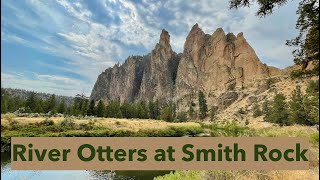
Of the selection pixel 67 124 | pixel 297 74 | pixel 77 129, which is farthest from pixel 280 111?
pixel 297 74

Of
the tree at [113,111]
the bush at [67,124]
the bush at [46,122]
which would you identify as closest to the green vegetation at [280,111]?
the bush at [67,124]

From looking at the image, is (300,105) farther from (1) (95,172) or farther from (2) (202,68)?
(2) (202,68)

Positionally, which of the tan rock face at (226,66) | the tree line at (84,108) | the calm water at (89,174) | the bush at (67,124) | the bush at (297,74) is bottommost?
the calm water at (89,174)

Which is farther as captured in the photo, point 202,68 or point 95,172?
point 202,68

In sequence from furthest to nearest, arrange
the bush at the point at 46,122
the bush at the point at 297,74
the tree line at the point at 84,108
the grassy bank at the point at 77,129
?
the tree line at the point at 84,108, the bush at the point at 46,122, the grassy bank at the point at 77,129, the bush at the point at 297,74

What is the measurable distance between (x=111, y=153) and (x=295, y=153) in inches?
158

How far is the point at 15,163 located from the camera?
23.4 ft

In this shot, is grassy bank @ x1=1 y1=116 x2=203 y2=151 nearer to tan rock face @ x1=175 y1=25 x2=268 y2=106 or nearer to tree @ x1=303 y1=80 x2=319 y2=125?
tree @ x1=303 y1=80 x2=319 y2=125

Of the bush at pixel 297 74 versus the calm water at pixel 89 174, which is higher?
the bush at pixel 297 74

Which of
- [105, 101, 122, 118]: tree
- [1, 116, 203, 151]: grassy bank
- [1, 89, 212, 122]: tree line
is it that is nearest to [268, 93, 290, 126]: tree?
[1, 116, 203, 151]: grassy bank

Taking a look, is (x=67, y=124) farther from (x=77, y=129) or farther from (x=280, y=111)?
(x=280, y=111)

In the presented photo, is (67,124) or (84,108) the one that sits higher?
(84,108)

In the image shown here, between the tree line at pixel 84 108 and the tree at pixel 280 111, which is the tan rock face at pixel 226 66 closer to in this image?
the tree line at pixel 84 108

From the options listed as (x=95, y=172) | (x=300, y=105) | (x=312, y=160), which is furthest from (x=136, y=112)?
(x=312, y=160)
